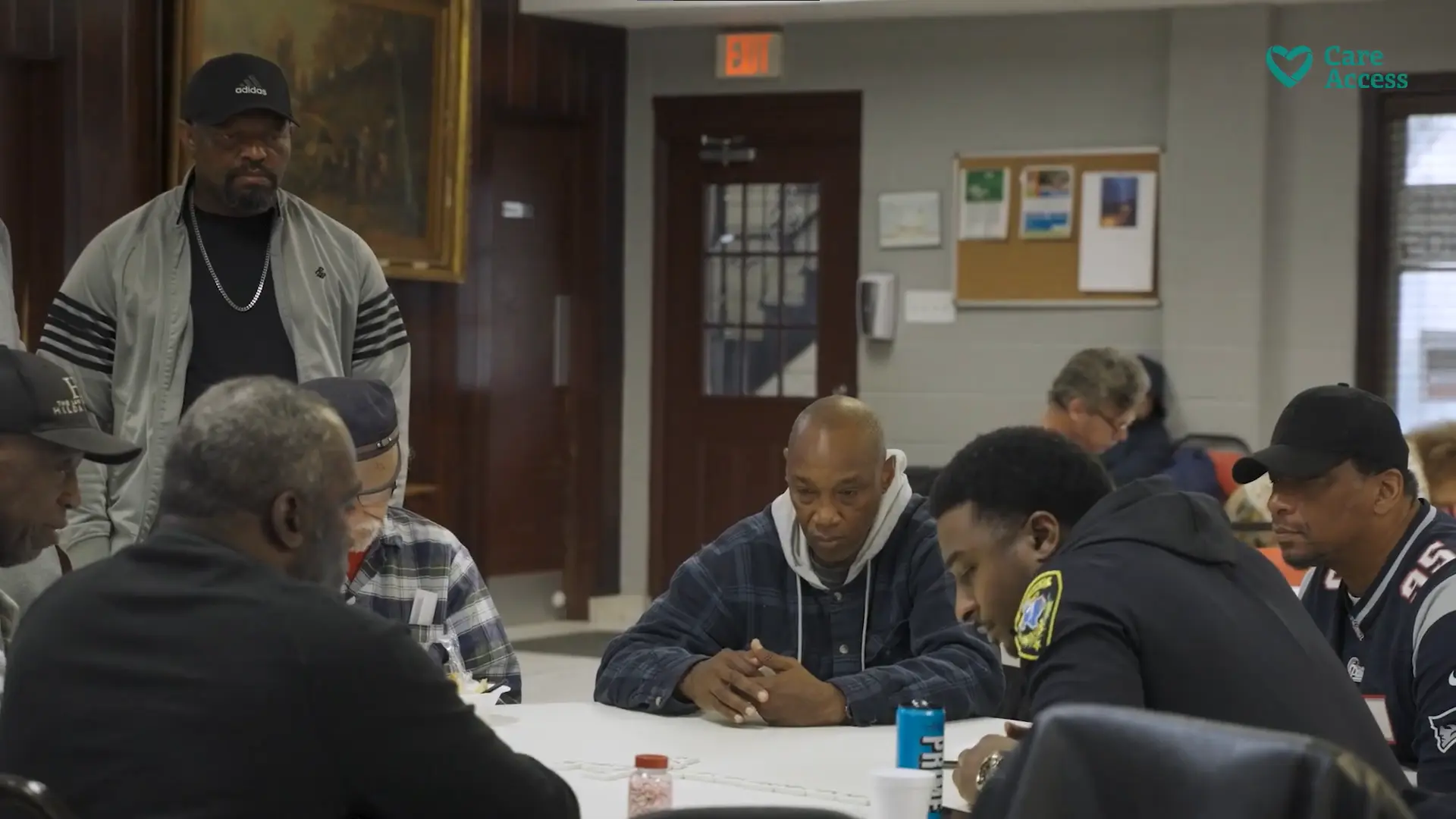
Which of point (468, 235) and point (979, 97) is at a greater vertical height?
point (979, 97)

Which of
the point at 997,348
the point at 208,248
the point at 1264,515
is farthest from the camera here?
the point at 997,348

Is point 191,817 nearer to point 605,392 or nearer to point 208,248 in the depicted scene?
point 208,248

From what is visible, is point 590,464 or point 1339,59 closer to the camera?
point 1339,59

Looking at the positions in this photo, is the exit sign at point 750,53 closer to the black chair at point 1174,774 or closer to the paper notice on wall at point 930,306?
the paper notice on wall at point 930,306

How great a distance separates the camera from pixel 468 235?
8172 millimetres

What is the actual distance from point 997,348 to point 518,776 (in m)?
6.61

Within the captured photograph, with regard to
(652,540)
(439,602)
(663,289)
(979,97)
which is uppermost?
(979,97)

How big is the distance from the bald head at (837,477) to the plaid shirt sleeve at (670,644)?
0.19 metres

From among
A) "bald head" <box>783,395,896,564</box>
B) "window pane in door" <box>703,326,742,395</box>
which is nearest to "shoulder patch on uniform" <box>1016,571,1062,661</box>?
"bald head" <box>783,395,896,564</box>

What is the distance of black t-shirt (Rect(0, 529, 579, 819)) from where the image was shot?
1.84m

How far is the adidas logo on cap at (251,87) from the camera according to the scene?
4066mm

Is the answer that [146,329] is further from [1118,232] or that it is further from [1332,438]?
[1118,232]

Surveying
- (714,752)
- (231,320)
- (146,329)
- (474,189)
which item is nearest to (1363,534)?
(714,752)

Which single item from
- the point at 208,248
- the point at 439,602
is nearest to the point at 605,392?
the point at 208,248
